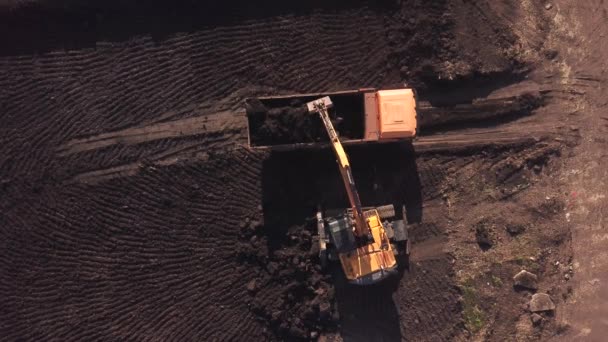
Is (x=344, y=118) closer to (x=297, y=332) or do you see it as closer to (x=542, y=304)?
(x=297, y=332)

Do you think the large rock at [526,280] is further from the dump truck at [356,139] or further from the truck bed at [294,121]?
the truck bed at [294,121]

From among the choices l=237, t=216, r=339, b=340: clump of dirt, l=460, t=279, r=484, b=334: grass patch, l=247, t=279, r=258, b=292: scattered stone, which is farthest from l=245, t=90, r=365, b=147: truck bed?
l=460, t=279, r=484, b=334: grass patch

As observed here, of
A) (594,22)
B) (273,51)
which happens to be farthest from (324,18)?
(594,22)

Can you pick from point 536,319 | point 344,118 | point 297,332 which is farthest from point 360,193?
point 536,319

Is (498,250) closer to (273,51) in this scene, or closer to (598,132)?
(598,132)

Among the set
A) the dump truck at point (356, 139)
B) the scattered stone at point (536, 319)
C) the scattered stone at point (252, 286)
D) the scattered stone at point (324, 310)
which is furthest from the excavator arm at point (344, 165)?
the scattered stone at point (536, 319)

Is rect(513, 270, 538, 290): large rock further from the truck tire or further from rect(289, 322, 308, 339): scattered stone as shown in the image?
rect(289, 322, 308, 339): scattered stone

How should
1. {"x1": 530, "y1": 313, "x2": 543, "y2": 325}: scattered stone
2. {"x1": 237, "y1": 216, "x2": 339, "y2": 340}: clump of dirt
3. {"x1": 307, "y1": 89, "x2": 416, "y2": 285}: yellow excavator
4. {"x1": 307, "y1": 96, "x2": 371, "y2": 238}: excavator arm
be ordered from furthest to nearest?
{"x1": 530, "y1": 313, "x2": 543, "y2": 325}: scattered stone < {"x1": 237, "y1": 216, "x2": 339, "y2": 340}: clump of dirt < {"x1": 307, "y1": 89, "x2": 416, "y2": 285}: yellow excavator < {"x1": 307, "y1": 96, "x2": 371, "y2": 238}: excavator arm
